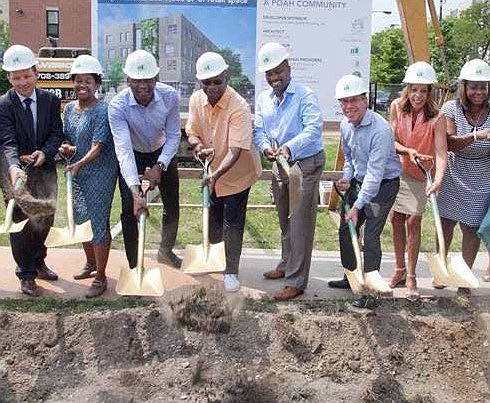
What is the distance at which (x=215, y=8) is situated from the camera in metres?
7.38

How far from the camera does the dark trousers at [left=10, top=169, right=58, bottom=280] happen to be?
16.6ft

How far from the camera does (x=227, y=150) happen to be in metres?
5.17

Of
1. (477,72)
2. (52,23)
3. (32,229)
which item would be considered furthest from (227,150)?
(52,23)

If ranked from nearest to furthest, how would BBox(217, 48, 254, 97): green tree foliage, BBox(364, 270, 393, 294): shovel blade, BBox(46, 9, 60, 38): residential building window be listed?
BBox(364, 270, 393, 294): shovel blade < BBox(217, 48, 254, 97): green tree foliage < BBox(46, 9, 60, 38): residential building window

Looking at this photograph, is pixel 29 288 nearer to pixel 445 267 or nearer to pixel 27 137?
pixel 27 137

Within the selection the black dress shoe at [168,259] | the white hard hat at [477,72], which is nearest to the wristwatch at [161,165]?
the black dress shoe at [168,259]

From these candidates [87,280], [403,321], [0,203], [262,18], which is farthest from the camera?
[0,203]

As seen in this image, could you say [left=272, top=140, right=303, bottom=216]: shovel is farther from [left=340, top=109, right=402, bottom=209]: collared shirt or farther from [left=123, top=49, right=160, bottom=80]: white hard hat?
[left=123, top=49, right=160, bottom=80]: white hard hat

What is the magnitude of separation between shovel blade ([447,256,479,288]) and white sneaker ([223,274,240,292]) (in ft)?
4.90

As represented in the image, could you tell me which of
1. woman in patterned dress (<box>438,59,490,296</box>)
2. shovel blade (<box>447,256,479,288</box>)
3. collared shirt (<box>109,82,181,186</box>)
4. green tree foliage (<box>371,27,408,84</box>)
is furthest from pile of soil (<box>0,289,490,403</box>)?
green tree foliage (<box>371,27,408,84</box>)

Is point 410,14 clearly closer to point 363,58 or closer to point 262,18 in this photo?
point 363,58

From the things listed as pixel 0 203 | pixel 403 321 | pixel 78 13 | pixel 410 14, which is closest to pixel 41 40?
pixel 78 13

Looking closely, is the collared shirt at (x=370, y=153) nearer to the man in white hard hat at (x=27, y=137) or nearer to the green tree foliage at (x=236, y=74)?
the man in white hard hat at (x=27, y=137)

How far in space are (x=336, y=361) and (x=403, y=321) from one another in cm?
59
